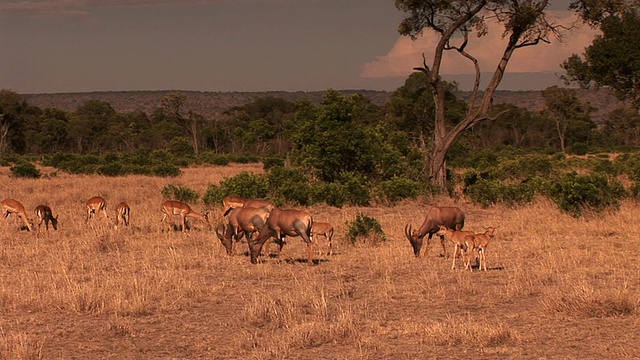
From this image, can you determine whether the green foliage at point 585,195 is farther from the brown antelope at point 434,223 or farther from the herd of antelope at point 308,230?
the brown antelope at point 434,223

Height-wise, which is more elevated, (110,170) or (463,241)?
(463,241)

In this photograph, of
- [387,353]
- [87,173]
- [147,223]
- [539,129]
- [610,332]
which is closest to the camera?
[387,353]

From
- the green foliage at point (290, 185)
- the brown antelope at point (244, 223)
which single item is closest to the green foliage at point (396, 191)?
the green foliage at point (290, 185)

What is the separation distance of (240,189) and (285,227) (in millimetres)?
9890

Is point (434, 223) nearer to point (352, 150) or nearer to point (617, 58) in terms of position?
point (352, 150)

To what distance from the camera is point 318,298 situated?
10906mm

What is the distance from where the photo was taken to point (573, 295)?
10305mm

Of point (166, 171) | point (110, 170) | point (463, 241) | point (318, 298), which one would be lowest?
point (166, 171)

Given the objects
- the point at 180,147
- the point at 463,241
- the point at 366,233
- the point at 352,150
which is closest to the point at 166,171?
the point at 352,150

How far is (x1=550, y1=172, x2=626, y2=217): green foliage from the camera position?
1950cm

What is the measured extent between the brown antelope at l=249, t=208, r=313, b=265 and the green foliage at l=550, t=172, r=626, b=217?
895 cm

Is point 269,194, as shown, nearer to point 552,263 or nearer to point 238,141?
point 552,263

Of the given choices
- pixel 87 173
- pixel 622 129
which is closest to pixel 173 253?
pixel 87 173

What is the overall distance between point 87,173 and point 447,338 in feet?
111
